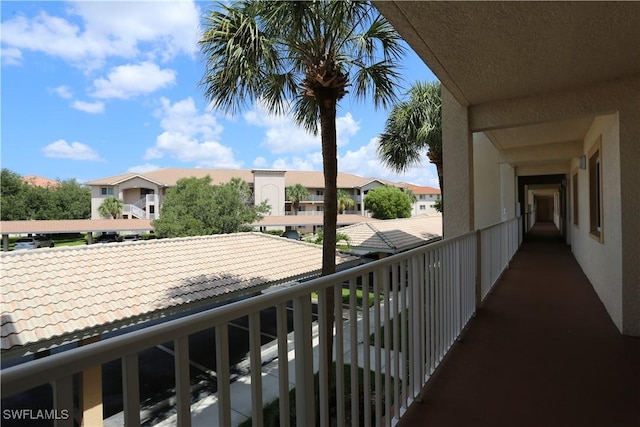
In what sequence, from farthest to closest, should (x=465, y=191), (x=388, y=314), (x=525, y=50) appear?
1. (x=465, y=191)
2. (x=525, y=50)
3. (x=388, y=314)

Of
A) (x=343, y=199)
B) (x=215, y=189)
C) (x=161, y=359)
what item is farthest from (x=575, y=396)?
(x=343, y=199)

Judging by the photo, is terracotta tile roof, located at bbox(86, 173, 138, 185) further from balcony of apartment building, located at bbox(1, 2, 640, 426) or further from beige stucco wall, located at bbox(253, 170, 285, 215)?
balcony of apartment building, located at bbox(1, 2, 640, 426)

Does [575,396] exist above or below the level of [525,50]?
below

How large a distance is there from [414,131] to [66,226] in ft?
95.5

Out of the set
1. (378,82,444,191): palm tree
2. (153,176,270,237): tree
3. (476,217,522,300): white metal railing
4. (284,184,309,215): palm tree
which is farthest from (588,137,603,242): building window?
(284,184,309,215): palm tree

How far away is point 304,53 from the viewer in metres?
5.39

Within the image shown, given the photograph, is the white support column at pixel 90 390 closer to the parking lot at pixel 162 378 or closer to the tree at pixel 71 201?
the parking lot at pixel 162 378

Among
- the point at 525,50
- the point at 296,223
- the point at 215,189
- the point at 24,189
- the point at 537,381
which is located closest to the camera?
the point at 537,381

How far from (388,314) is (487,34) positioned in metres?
2.36

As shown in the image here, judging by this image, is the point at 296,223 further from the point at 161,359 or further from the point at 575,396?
the point at 575,396

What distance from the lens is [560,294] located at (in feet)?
18.2

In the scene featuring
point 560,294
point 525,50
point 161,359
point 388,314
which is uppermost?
point 525,50

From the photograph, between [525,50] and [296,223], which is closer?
[525,50]

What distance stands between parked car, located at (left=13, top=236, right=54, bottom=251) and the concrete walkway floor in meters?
36.7
